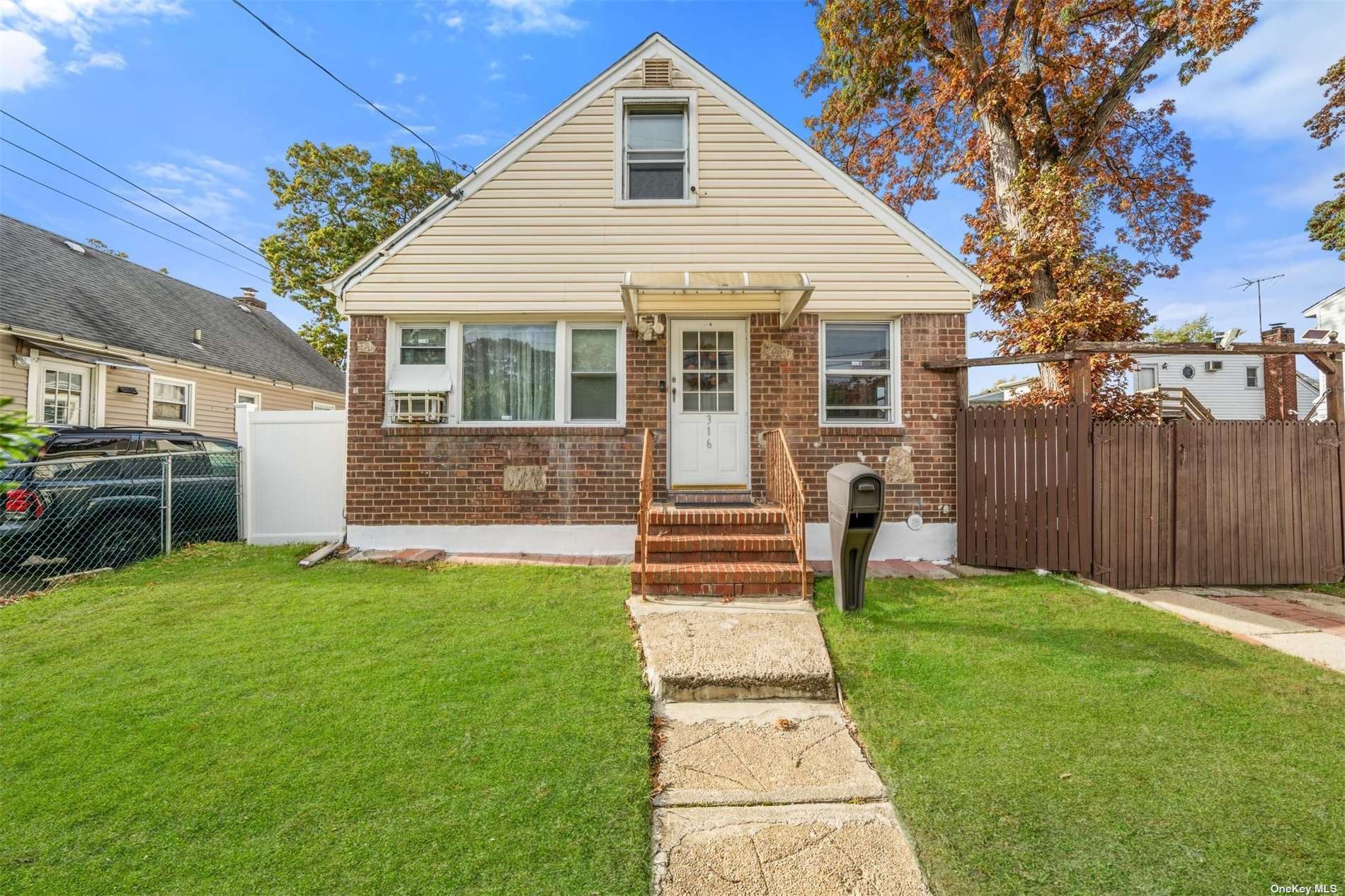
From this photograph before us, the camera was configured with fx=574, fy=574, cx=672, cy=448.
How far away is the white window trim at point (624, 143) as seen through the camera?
7.23 metres

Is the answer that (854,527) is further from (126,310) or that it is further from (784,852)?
(126,310)

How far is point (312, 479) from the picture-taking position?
770cm

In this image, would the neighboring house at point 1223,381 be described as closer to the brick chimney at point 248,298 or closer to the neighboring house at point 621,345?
the neighboring house at point 621,345

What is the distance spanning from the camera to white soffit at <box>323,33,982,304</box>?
23.2 ft

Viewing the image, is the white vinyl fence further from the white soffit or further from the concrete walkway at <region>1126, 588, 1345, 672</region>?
the concrete walkway at <region>1126, 588, 1345, 672</region>

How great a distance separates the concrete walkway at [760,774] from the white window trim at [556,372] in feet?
10.8

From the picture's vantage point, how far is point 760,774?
2.78 m

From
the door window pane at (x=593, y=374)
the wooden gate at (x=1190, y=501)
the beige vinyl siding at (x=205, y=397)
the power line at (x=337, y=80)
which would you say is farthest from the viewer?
the beige vinyl siding at (x=205, y=397)

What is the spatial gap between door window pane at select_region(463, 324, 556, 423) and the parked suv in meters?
3.55

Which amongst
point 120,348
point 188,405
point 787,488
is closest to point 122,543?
point 787,488

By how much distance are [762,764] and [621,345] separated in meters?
5.29

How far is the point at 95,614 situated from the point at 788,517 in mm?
5991

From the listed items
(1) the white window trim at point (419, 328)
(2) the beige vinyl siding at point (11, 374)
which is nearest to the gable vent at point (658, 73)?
(1) the white window trim at point (419, 328)

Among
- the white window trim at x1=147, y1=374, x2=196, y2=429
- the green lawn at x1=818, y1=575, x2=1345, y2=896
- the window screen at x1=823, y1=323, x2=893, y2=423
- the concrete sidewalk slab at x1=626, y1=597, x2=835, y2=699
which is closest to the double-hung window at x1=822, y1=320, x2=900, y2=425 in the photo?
the window screen at x1=823, y1=323, x2=893, y2=423
